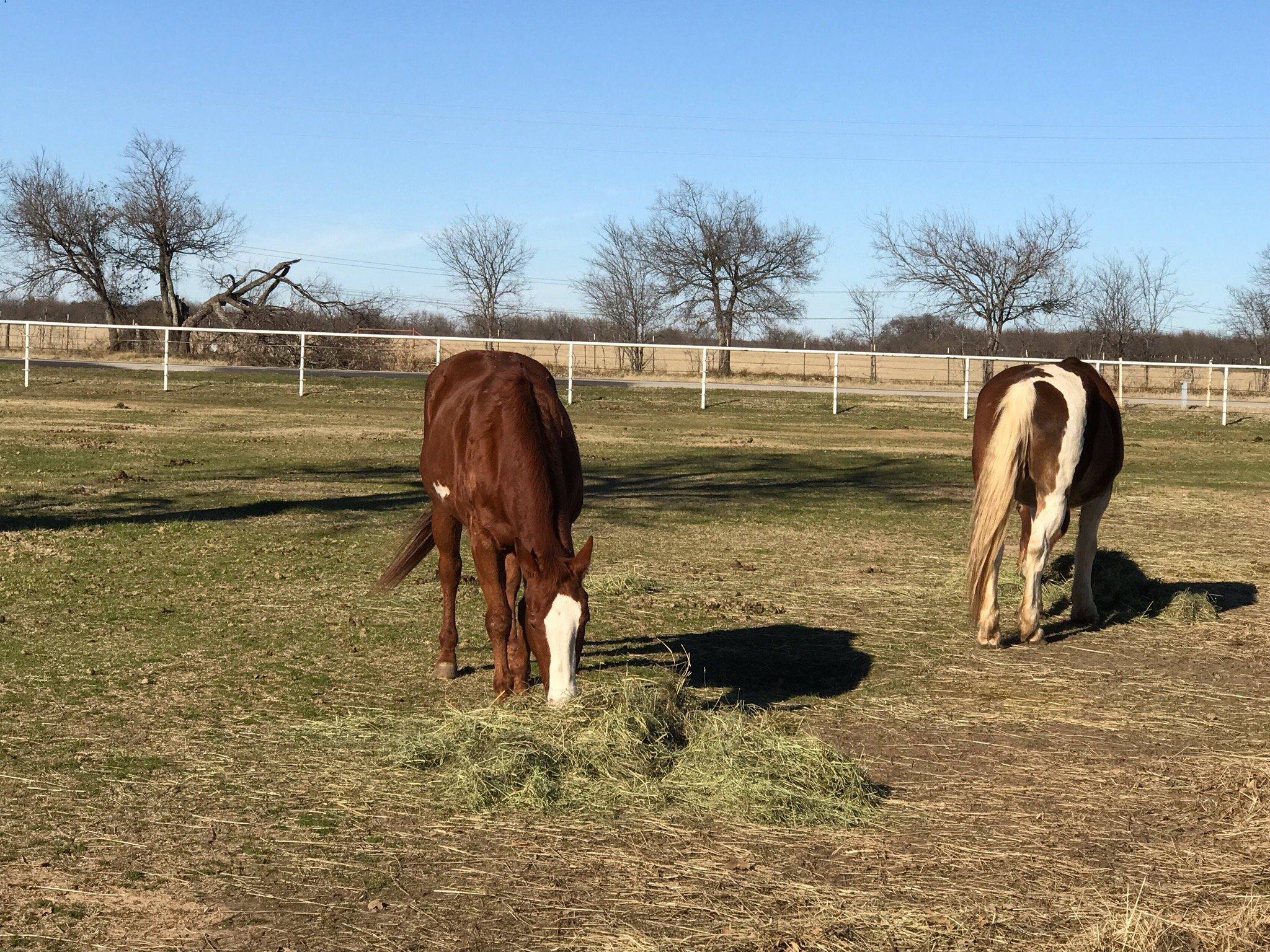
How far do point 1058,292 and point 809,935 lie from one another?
165ft

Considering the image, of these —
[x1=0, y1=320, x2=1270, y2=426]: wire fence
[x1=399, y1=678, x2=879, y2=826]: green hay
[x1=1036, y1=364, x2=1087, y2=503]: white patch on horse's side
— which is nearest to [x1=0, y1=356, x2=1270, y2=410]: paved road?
[x1=0, y1=320, x2=1270, y2=426]: wire fence

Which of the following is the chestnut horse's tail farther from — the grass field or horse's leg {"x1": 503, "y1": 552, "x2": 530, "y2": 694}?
horse's leg {"x1": 503, "y1": 552, "x2": 530, "y2": 694}

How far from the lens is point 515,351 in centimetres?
3469

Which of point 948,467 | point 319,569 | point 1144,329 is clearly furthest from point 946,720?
point 1144,329

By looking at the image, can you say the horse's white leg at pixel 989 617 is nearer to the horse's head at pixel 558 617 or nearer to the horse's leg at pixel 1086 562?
the horse's leg at pixel 1086 562

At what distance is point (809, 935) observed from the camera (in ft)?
11.4

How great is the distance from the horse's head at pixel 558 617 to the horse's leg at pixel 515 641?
229 millimetres

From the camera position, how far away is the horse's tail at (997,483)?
7.07 meters

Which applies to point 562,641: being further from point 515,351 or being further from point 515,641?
point 515,351

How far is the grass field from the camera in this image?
362cm

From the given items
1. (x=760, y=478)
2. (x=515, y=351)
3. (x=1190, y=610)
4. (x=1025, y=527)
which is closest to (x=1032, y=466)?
(x=1025, y=527)

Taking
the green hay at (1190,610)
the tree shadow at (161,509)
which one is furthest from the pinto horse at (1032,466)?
the tree shadow at (161,509)

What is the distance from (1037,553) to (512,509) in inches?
141

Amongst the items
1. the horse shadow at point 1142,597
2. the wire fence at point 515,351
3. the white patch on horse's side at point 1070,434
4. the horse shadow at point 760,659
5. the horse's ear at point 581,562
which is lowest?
the horse shadow at point 760,659
